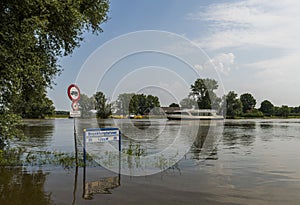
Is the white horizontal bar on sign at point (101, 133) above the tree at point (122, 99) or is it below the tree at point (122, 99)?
below

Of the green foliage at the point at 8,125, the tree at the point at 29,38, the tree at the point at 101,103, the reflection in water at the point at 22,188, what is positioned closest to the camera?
the reflection in water at the point at 22,188

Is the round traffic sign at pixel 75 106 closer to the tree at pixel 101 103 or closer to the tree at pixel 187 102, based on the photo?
the tree at pixel 101 103

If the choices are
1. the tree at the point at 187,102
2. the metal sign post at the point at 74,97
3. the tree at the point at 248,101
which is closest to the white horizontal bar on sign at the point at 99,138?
the metal sign post at the point at 74,97

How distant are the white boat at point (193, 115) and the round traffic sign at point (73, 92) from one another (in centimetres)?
5330

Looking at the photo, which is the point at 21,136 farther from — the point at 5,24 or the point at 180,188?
the point at 180,188

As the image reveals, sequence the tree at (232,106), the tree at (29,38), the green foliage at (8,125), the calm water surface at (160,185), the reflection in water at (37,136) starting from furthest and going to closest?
the tree at (232,106) → the reflection in water at (37,136) → the green foliage at (8,125) → the tree at (29,38) → the calm water surface at (160,185)

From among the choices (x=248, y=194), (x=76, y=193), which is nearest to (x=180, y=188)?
(x=248, y=194)

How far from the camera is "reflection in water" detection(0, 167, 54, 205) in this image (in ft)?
23.0

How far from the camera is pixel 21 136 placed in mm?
12062

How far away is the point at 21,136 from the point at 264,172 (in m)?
9.69

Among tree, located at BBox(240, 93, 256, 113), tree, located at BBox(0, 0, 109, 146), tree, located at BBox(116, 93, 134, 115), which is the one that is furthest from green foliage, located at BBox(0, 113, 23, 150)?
tree, located at BBox(240, 93, 256, 113)

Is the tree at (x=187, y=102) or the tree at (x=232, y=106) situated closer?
the tree at (x=187, y=102)

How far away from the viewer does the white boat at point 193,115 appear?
65.7 metres

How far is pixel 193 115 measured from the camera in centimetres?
7150
